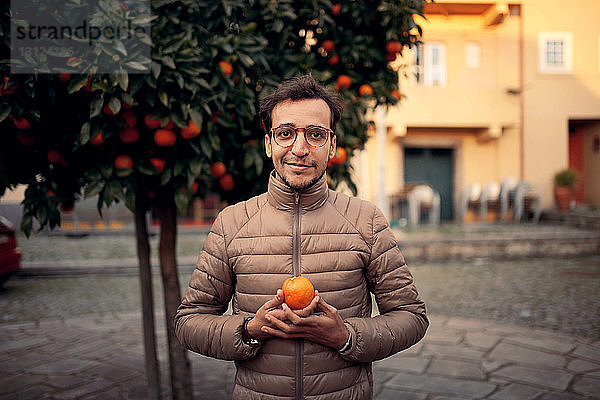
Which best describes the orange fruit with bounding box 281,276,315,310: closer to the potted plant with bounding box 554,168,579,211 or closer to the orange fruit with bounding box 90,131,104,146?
the orange fruit with bounding box 90,131,104,146

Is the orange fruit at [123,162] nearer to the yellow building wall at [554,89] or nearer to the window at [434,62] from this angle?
the window at [434,62]

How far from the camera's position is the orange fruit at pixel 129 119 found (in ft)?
7.42

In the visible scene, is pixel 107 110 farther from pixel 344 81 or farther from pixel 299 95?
pixel 344 81

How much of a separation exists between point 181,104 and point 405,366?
126 inches

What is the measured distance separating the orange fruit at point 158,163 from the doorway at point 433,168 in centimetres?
1441

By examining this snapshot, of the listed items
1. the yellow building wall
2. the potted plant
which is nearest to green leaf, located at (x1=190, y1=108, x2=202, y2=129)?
the potted plant

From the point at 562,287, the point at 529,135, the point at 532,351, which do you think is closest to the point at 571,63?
the point at 529,135

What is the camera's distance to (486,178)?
52.4 ft

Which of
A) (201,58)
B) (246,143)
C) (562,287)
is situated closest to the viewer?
(201,58)

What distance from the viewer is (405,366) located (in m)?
4.21

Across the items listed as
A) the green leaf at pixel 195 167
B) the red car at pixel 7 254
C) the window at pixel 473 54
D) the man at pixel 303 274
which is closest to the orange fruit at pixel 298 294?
the man at pixel 303 274

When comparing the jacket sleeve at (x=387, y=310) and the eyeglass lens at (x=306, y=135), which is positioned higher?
the eyeglass lens at (x=306, y=135)

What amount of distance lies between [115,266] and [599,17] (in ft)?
54.8

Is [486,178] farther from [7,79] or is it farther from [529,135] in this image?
[7,79]
